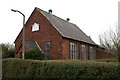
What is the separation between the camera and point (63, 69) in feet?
38.1

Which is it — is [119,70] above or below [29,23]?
below

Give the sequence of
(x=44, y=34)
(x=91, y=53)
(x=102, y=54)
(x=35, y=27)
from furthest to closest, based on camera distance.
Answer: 1. (x=102, y=54)
2. (x=91, y=53)
3. (x=35, y=27)
4. (x=44, y=34)

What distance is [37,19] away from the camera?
27.6m

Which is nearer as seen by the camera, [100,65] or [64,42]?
[100,65]

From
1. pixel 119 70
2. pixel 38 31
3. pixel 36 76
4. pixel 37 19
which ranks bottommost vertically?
pixel 36 76

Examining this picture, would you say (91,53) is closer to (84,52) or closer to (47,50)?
(84,52)

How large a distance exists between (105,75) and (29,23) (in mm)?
20798

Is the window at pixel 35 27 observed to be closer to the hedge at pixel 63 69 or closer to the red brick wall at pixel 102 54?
the hedge at pixel 63 69

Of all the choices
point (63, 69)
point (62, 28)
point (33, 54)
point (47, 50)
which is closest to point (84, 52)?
point (62, 28)

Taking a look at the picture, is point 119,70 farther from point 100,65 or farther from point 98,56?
point 98,56

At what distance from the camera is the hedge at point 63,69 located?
1024 centimetres

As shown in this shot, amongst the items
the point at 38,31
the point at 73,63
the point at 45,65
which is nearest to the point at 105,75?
the point at 73,63

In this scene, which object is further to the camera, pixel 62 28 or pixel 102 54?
pixel 102 54

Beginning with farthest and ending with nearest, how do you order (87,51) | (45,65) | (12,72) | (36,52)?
(87,51)
(36,52)
(12,72)
(45,65)
